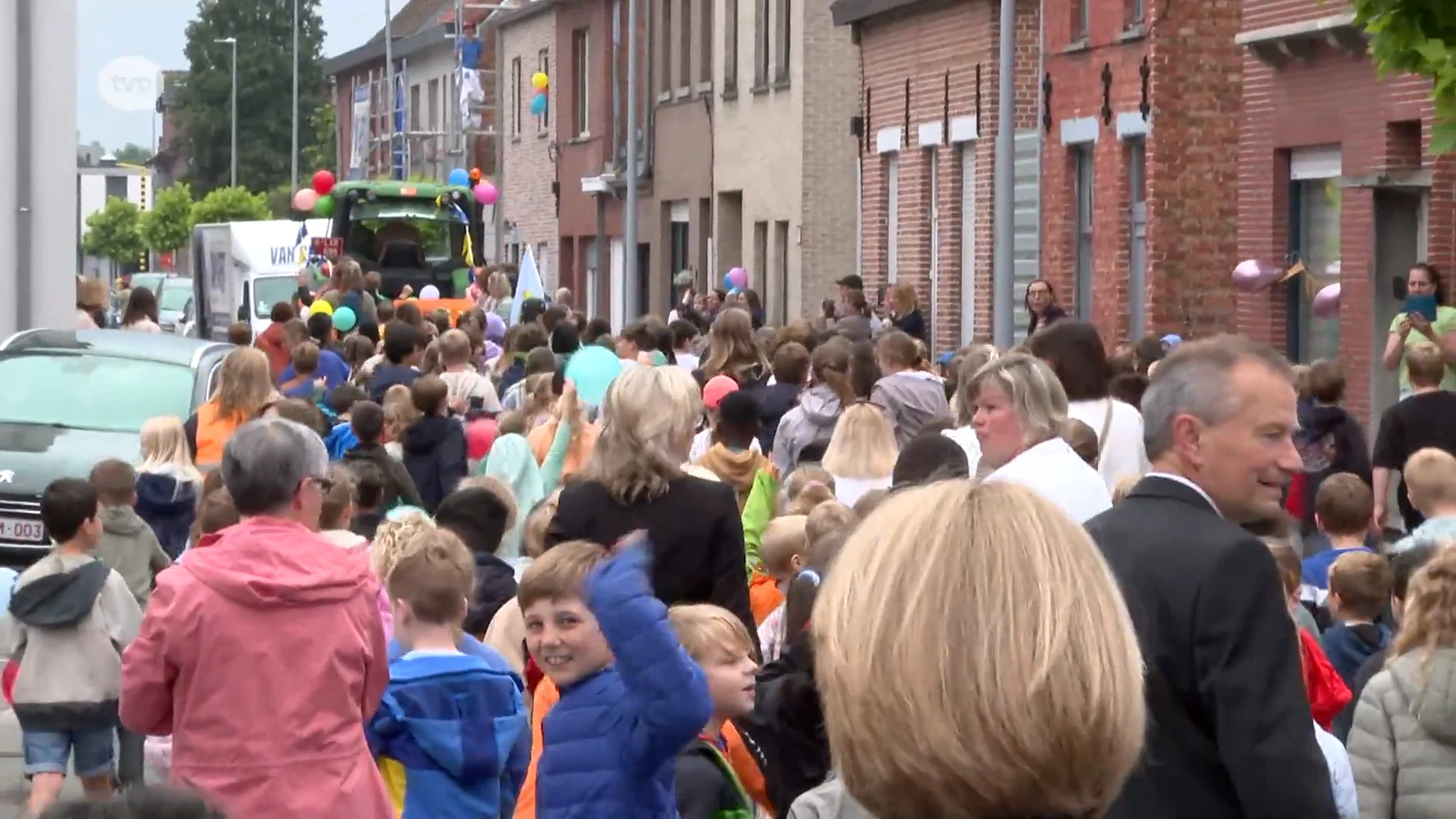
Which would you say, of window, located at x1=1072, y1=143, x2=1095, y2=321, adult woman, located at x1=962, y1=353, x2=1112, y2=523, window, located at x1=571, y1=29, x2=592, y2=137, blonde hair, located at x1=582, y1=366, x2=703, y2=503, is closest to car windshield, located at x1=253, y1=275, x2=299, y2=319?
window, located at x1=571, y1=29, x2=592, y2=137

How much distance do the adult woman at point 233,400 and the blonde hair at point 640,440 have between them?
5194mm

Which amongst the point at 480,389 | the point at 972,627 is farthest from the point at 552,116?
the point at 972,627

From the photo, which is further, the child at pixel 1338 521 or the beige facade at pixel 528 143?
the beige facade at pixel 528 143

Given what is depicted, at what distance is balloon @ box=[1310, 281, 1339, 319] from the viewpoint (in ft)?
68.7

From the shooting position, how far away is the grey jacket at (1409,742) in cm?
673

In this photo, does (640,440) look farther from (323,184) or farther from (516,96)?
(516,96)

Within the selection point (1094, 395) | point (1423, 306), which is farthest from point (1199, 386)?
point (1423, 306)

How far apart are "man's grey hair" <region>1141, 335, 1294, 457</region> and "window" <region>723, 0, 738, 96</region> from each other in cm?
3808

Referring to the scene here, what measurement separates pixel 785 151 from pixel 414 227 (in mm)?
5479

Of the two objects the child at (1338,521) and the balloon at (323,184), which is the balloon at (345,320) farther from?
the balloon at (323,184)

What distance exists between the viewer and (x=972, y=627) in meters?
2.64

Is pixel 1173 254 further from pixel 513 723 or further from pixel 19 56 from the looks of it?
pixel 513 723

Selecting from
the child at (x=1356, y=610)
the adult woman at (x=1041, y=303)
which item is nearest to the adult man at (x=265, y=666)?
the child at (x=1356, y=610)

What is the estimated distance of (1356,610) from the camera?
26.6ft
